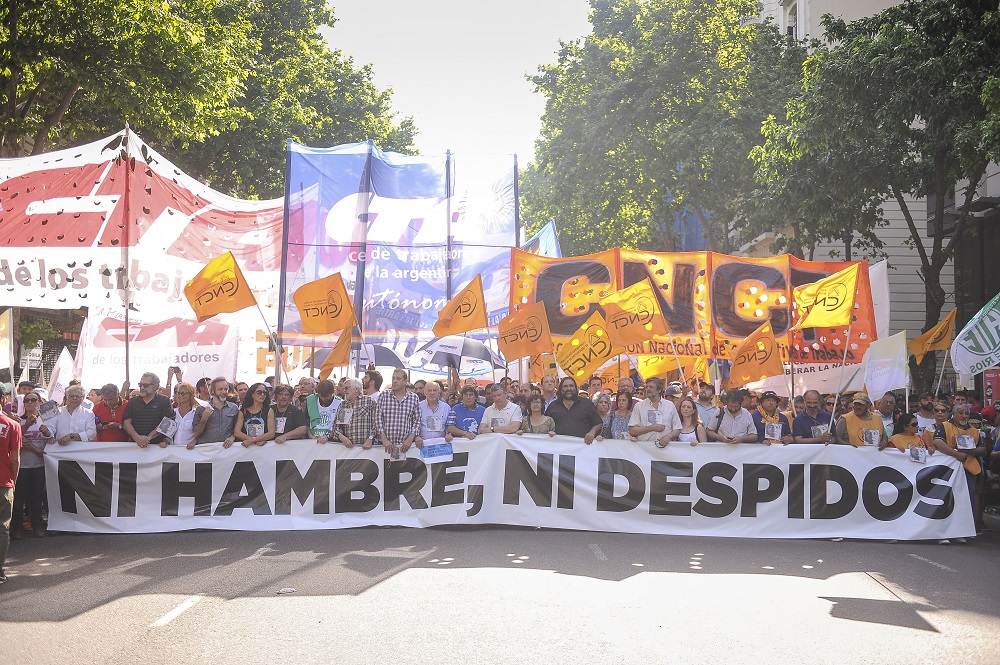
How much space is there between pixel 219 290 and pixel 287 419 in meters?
2.85

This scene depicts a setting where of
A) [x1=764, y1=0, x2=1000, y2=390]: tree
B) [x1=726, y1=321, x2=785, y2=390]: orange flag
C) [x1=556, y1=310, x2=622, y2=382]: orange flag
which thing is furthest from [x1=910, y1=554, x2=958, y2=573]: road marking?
[x1=764, y1=0, x2=1000, y2=390]: tree

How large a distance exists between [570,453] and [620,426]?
2.46 feet

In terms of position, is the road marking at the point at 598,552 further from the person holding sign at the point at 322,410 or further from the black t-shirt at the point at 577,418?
the person holding sign at the point at 322,410

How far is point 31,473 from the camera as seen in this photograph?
39.3 feet

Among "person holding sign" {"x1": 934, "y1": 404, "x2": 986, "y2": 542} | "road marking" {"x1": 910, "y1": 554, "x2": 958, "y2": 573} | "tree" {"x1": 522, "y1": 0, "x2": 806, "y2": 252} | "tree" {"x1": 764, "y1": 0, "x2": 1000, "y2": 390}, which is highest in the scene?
"tree" {"x1": 522, "y1": 0, "x2": 806, "y2": 252}

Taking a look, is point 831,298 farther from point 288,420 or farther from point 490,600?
point 490,600

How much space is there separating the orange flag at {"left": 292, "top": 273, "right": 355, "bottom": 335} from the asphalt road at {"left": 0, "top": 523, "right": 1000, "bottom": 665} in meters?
4.30

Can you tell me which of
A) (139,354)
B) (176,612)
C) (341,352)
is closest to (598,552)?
(176,612)

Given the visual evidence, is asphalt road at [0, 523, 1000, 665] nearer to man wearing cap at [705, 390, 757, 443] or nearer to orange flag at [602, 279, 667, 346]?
man wearing cap at [705, 390, 757, 443]

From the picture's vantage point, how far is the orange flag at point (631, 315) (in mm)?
15133

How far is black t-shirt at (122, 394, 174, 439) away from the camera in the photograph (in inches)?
492

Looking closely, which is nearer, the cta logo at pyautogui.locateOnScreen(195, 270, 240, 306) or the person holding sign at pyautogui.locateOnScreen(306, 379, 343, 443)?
the person holding sign at pyautogui.locateOnScreen(306, 379, 343, 443)

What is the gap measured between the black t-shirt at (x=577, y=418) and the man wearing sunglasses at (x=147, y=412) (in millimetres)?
4356

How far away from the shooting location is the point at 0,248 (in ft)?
46.8
